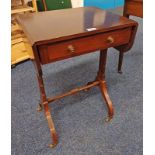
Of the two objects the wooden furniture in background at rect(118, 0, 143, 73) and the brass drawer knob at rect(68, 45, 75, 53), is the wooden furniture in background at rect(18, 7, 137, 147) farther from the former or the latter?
the wooden furniture in background at rect(118, 0, 143, 73)

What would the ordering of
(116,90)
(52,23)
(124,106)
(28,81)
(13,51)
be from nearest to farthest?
(52,23), (124,106), (116,90), (28,81), (13,51)

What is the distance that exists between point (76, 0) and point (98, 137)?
2.80 meters

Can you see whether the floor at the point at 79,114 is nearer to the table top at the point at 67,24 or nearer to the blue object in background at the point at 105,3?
the table top at the point at 67,24

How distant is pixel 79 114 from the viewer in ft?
5.32

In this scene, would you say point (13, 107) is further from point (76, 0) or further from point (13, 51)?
point (76, 0)

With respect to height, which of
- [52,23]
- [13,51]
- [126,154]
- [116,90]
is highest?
[52,23]

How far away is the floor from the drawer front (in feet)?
2.32

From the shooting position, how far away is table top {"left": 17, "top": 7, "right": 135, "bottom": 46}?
3.26 feet

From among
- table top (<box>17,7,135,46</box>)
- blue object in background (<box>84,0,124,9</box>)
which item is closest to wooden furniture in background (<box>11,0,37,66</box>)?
table top (<box>17,7,135,46</box>)

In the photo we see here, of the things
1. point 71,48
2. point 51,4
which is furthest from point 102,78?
point 51,4

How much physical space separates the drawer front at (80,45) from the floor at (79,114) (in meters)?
0.71

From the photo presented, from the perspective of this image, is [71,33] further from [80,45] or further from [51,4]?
[51,4]

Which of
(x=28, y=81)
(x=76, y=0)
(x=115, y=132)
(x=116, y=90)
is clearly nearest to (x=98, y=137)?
(x=115, y=132)

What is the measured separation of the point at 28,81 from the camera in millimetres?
2045
